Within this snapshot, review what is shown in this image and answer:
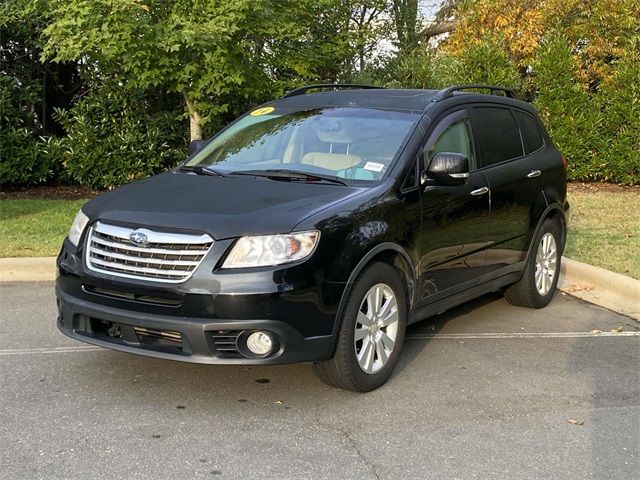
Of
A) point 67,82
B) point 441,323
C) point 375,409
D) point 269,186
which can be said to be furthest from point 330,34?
point 375,409

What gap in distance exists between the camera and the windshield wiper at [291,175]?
4842 millimetres

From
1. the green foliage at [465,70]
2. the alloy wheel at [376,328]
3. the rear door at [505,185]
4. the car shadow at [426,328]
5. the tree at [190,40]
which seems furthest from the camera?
the green foliage at [465,70]

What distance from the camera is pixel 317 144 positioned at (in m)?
5.31

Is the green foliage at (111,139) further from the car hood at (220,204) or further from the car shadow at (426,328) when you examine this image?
the car hood at (220,204)

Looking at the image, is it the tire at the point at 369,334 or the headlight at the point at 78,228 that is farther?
the headlight at the point at 78,228

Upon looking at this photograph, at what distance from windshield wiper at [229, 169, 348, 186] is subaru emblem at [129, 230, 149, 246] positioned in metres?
1.05

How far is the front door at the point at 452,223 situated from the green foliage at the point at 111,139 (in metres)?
8.00

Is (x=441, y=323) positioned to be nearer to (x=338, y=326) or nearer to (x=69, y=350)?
(x=338, y=326)

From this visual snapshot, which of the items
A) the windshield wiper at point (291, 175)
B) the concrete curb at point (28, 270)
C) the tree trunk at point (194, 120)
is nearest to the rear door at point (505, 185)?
the windshield wiper at point (291, 175)

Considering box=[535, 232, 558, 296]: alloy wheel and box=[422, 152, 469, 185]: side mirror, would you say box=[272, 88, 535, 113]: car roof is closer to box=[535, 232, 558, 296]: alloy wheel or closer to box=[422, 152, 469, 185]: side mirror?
box=[422, 152, 469, 185]: side mirror

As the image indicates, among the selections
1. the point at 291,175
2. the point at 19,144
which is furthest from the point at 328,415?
the point at 19,144

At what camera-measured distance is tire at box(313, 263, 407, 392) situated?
14.3 ft

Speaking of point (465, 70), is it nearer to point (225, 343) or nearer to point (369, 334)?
point (369, 334)

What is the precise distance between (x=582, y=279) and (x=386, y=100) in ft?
10.0
